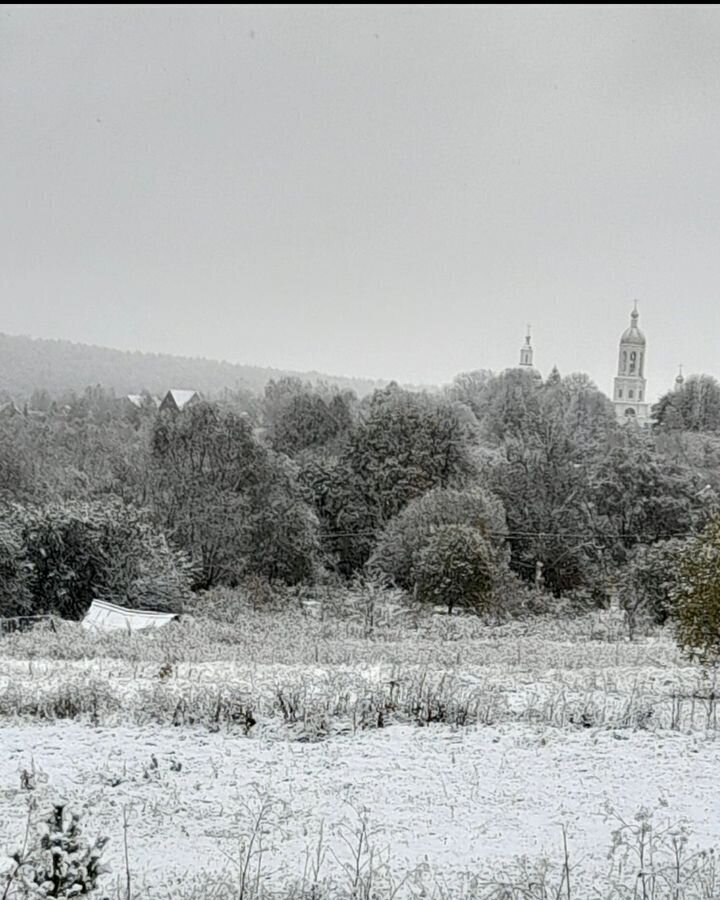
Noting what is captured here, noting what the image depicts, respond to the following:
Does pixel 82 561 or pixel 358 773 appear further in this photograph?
pixel 82 561

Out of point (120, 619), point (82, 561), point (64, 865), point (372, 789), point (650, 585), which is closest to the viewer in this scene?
point (64, 865)

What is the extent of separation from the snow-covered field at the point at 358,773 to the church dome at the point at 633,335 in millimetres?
77737

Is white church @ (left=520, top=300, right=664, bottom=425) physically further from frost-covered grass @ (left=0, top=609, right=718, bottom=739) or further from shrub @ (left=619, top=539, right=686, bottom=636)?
frost-covered grass @ (left=0, top=609, right=718, bottom=739)

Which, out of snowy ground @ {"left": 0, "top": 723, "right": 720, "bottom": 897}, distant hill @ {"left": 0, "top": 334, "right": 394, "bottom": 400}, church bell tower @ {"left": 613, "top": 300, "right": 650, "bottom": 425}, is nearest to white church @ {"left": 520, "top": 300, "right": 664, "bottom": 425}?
church bell tower @ {"left": 613, "top": 300, "right": 650, "bottom": 425}

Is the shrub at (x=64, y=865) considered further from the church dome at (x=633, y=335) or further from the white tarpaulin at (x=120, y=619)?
the church dome at (x=633, y=335)

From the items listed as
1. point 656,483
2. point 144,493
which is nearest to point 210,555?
point 144,493

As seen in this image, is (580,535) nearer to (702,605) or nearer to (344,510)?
(344,510)

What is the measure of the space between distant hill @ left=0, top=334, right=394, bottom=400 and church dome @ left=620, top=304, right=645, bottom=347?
26430mm

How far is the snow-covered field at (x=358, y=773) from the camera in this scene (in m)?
4.84

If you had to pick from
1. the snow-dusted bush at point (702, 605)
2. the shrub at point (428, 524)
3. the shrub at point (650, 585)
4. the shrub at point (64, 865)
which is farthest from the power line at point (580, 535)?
the shrub at point (64, 865)

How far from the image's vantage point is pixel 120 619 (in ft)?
59.3

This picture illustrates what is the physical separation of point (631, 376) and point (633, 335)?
394 cm

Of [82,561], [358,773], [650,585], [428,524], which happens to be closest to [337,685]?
[358,773]

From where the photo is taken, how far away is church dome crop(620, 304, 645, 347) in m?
83.4
